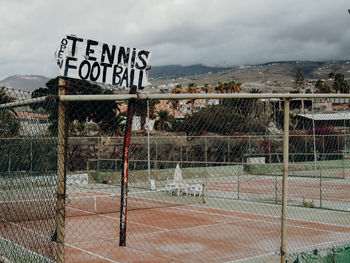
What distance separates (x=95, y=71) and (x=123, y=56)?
34cm

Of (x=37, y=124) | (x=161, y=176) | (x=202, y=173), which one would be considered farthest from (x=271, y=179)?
(x=37, y=124)

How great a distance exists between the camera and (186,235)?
494 inches

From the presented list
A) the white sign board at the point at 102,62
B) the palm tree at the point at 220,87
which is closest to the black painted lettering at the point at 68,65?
the white sign board at the point at 102,62

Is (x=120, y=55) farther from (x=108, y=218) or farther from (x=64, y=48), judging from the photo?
(x=108, y=218)

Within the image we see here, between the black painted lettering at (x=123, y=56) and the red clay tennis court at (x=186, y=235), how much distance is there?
217 inches

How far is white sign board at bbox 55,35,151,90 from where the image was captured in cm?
389

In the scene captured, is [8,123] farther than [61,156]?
Yes

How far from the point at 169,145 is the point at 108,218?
1001 cm

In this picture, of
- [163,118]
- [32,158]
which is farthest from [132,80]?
[163,118]

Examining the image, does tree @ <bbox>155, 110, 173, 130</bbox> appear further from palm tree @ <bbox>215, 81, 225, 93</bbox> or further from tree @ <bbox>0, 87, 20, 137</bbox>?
palm tree @ <bbox>215, 81, 225, 93</bbox>

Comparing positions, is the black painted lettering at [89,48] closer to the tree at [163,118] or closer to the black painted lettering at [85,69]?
the black painted lettering at [85,69]

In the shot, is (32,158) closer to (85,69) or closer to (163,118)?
(85,69)

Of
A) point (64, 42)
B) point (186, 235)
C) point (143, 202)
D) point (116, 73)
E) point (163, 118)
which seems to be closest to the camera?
point (64, 42)

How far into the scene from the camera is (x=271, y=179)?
2850cm
